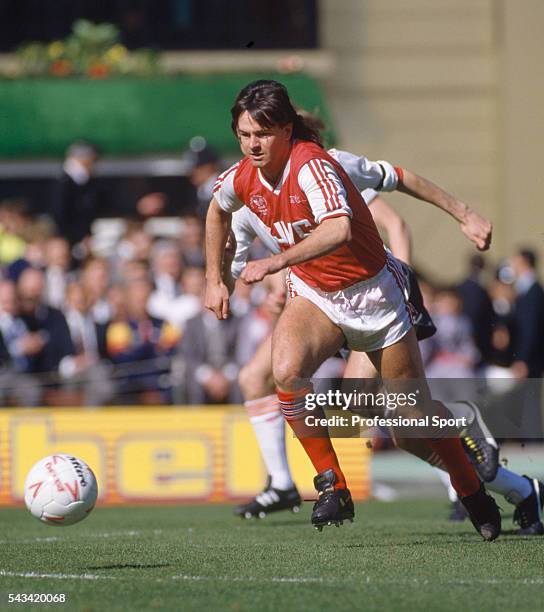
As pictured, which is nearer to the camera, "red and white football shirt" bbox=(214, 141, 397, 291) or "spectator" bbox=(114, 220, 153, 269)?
"red and white football shirt" bbox=(214, 141, 397, 291)

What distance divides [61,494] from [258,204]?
1.75 meters

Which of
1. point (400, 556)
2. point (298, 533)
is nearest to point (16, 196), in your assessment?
point (298, 533)

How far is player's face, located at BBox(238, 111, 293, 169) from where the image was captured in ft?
23.6

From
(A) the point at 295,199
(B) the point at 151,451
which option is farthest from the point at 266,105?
(B) the point at 151,451

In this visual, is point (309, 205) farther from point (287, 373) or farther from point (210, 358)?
point (210, 358)

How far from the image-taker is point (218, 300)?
7.45 metres

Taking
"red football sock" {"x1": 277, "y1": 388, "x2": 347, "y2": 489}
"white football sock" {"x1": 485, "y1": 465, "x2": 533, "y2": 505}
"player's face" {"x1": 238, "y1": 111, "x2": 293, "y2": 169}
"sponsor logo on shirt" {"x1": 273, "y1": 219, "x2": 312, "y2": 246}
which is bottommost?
"white football sock" {"x1": 485, "y1": 465, "x2": 533, "y2": 505}

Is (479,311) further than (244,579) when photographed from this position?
Yes

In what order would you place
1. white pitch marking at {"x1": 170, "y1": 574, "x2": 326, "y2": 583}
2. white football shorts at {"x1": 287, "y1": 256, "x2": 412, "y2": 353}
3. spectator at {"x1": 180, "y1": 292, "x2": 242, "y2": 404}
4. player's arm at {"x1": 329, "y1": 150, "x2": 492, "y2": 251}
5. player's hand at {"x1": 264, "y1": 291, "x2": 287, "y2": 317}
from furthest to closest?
spectator at {"x1": 180, "y1": 292, "x2": 242, "y2": 404}
player's hand at {"x1": 264, "y1": 291, "x2": 287, "y2": 317}
player's arm at {"x1": 329, "y1": 150, "x2": 492, "y2": 251}
white football shorts at {"x1": 287, "y1": 256, "x2": 412, "y2": 353}
white pitch marking at {"x1": 170, "y1": 574, "x2": 326, "y2": 583}

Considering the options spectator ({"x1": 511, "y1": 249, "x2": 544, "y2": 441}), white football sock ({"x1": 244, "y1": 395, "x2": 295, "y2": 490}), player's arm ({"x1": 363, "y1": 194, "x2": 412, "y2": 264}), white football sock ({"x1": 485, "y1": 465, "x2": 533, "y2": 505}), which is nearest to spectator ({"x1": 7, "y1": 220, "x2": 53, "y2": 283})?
spectator ({"x1": 511, "y1": 249, "x2": 544, "y2": 441})

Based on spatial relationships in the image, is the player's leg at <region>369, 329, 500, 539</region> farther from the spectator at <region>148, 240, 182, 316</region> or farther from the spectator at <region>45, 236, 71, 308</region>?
the spectator at <region>45, 236, 71, 308</region>

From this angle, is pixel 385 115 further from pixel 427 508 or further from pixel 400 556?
pixel 400 556

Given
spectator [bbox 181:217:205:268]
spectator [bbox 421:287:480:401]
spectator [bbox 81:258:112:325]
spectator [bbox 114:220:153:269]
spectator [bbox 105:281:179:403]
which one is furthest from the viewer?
spectator [bbox 114:220:153:269]

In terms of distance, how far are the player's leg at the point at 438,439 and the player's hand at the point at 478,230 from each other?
59 centimetres
